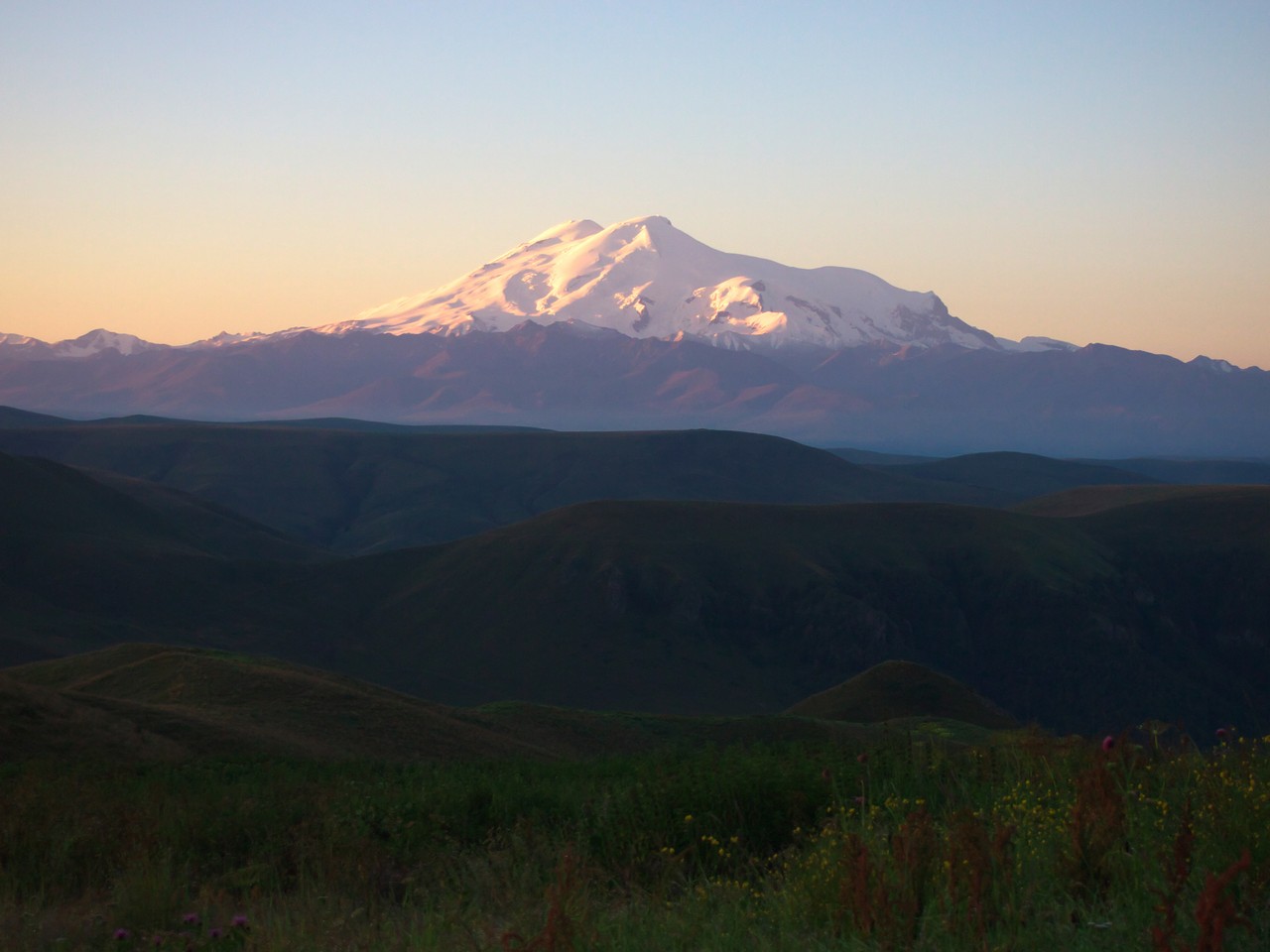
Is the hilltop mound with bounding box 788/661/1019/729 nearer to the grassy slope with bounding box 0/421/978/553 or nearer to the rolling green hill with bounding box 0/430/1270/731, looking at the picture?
the rolling green hill with bounding box 0/430/1270/731

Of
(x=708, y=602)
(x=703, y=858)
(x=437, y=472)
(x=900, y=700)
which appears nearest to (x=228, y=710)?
(x=703, y=858)

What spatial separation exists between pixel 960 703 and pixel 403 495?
123 metres

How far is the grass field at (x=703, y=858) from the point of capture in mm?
6699

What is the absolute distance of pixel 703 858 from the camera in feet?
32.9

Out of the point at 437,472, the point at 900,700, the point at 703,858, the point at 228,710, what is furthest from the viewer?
the point at 437,472

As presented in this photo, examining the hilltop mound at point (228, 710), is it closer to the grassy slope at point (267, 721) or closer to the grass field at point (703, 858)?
the grassy slope at point (267, 721)

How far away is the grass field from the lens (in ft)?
22.0

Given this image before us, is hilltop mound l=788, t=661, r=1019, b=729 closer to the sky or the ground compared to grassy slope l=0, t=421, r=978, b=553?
closer to the ground

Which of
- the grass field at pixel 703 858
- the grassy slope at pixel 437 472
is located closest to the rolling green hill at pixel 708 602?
the grassy slope at pixel 437 472

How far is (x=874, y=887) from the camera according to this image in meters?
6.97

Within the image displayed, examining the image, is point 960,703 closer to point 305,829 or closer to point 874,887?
point 305,829

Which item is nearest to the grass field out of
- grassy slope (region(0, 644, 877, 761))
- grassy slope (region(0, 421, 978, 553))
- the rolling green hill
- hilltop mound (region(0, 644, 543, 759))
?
grassy slope (region(0, 644, 877, 761))

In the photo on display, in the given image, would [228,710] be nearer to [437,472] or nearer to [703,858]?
[703,858]

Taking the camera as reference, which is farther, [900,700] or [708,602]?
[708,602]
